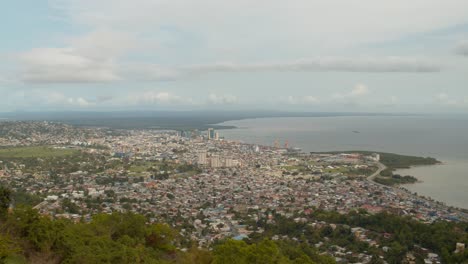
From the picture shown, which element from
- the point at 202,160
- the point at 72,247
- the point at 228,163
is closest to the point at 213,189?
the point at 228,163

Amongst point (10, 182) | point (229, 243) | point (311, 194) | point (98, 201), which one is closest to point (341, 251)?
point (229, 243)

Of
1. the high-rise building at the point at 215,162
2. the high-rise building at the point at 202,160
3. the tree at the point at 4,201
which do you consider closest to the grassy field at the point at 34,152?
the high-rise building at the point at 202,160

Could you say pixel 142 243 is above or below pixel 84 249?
below

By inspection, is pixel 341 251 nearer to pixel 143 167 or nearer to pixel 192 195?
pixel 192 195

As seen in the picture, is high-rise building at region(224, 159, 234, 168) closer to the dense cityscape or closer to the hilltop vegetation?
the dense cityscape

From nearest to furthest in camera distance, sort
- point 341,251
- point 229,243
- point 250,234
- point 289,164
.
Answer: point 229,243 < point 341,251 < point 250,234 < point 289,164

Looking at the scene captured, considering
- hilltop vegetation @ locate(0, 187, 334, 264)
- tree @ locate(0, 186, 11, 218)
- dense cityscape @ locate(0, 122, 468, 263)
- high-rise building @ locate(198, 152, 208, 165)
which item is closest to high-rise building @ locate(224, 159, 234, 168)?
dense cityscape @ locate(0, 122, 468, 263)

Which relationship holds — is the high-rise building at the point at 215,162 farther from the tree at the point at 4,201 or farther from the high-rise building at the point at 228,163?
the tree at the point at 4,201
